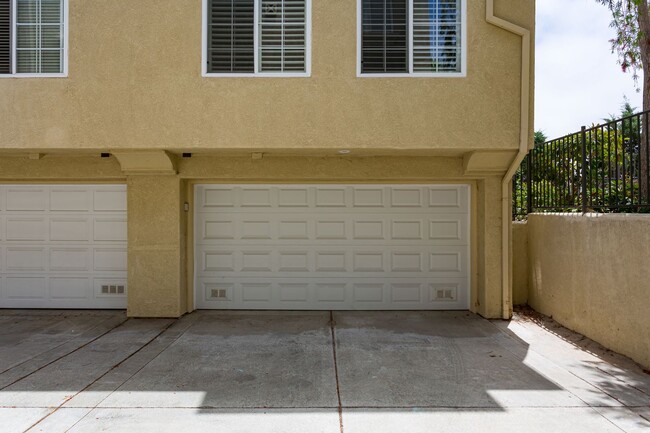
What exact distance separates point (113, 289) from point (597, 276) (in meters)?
7.59

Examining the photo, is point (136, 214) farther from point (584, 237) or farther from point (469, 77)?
point (584, 237)

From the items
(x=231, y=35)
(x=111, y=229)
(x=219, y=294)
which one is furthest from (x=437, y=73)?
(x=111, y=229)

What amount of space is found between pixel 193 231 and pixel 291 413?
4494 millimetres

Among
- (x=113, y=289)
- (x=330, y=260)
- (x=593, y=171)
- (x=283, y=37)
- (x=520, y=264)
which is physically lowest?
(x=113, y=289)

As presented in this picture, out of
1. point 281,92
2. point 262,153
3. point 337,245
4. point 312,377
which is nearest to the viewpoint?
point 312,377

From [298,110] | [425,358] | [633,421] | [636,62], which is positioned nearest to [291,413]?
[425,358]

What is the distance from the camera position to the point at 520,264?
821cm

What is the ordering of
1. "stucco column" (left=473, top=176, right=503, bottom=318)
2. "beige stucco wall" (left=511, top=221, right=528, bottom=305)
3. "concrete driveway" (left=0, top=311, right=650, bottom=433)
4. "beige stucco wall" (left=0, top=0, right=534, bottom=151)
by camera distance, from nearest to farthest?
"concrete driveway" (left=0, top=311, right=650, bottom=433) → "beige stucco wall" (left=0, top=0, right=534, bottom=151) → "stucco column" (left=473, top=176, right=503, bottom=318) → "beige stucco wall" (left=511, top=221, right=528, bottom=305)

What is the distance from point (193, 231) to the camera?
7.85 meters

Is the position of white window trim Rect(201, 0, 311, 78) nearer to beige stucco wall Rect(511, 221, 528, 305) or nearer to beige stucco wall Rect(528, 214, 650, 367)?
beige stucco wall Rect(528, 214, 650, 367)

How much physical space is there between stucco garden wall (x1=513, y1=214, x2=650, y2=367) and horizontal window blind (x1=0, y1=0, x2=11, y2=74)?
8572 millimetres

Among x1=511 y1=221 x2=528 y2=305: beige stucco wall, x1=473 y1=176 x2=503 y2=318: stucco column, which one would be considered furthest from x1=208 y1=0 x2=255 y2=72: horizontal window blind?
x1=511 y1=221 x2=528 y2=305: beige stucco wall

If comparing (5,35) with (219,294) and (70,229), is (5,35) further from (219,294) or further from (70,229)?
(219,294)

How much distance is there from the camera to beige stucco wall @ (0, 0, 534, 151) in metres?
6.37
